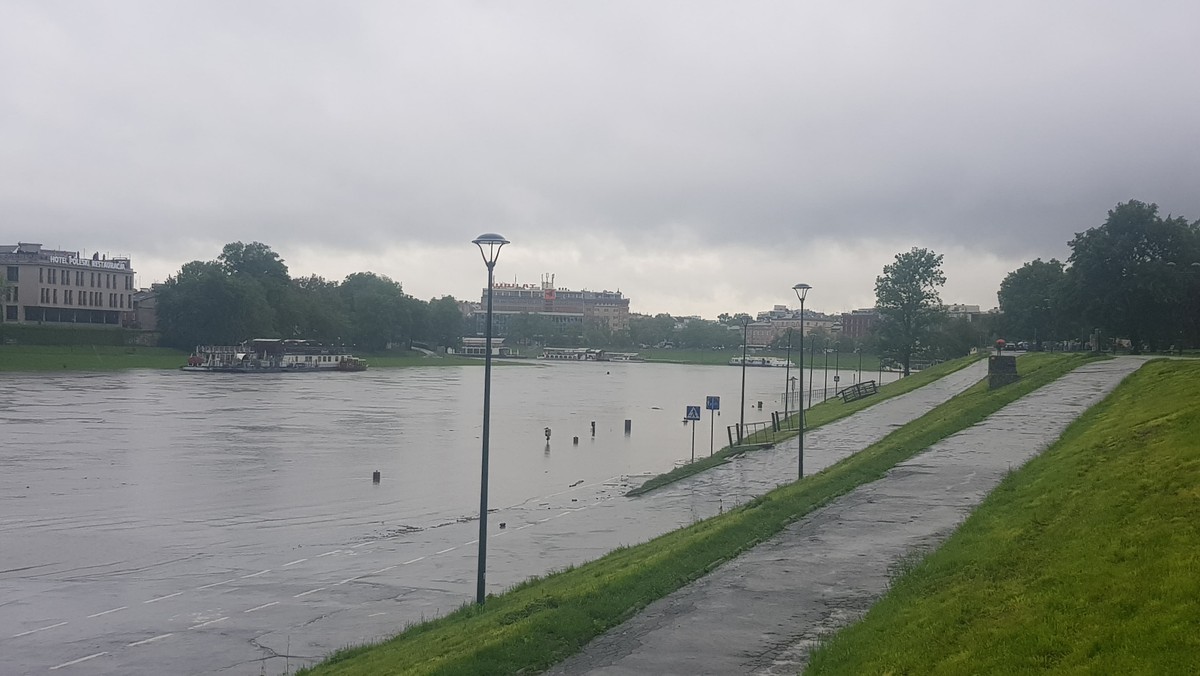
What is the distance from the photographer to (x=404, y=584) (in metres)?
23.7

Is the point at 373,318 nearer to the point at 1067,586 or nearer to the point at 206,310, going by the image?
the point at 206,310

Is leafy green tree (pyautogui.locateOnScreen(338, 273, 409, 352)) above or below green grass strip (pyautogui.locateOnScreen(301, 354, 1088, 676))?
above

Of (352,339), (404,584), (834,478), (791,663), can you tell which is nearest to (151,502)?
(404,584)

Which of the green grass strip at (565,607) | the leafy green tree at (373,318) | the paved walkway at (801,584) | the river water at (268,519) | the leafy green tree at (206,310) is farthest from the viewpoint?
the leafy green tree at (373,318)

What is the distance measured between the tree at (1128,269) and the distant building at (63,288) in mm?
114613

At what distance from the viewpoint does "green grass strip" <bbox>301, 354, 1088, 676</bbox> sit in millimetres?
13281

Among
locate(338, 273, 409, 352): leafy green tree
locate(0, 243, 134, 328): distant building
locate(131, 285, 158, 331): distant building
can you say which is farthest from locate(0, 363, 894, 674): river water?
locate(338, 273, 409, 352): leafy green tree

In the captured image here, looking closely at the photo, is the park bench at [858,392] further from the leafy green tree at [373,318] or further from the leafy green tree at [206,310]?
the leafy green tree at [373,318]

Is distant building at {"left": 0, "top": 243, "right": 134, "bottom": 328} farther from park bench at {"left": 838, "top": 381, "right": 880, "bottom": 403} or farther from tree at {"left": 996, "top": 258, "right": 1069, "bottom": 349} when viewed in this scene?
tree at {"left": 996, "top": 258, "right": 1069, "bottom": 349}

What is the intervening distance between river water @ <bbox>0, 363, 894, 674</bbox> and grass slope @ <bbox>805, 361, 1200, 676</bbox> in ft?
34.9

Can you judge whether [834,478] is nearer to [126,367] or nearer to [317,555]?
[317,555]

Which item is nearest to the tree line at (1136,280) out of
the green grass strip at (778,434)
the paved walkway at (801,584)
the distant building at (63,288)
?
the green grass strip at (778,434)

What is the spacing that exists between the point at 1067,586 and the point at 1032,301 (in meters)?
108

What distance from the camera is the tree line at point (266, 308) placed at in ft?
451
